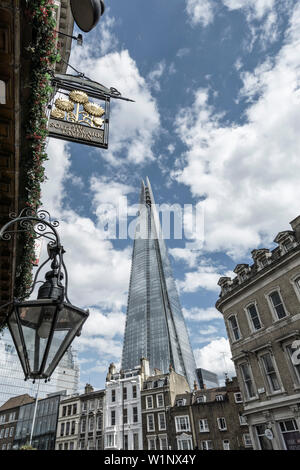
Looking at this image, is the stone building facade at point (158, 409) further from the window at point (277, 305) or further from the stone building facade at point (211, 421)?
the window at point (277, 305)

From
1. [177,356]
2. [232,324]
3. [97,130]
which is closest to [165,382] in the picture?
[232,324]

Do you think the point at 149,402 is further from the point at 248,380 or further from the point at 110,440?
the point at 248,380

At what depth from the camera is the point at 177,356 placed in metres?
133

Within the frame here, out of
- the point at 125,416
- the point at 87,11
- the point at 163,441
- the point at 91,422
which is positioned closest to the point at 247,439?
the point at 163,441

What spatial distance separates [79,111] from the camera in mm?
7770

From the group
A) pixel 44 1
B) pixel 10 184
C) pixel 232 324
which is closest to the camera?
pixel 44 1

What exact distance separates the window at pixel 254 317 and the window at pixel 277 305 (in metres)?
1.72

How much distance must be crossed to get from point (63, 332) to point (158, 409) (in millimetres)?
46230

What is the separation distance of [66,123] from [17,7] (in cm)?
340

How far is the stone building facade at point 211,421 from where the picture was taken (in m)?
33.9

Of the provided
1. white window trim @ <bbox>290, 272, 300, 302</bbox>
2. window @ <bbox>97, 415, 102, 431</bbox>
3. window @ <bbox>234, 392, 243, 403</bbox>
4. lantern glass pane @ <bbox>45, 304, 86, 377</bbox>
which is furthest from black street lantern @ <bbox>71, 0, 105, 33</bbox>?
window @ <bbox>97, 415, 102, 431</bbox>
